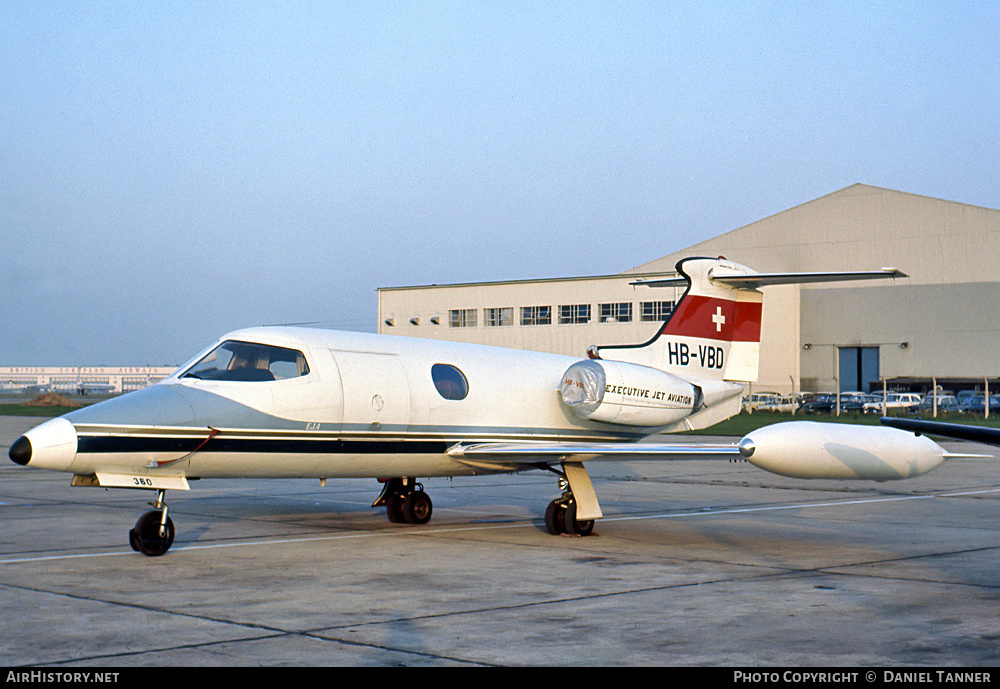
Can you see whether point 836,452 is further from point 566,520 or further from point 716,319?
point 716,319

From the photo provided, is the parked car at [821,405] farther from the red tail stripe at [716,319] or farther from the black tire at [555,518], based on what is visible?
the black tire at [555,518]

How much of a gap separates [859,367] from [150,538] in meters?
57.4

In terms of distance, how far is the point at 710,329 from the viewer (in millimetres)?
16125

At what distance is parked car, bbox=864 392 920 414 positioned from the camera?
56.5m

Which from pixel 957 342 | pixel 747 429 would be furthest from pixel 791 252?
pixel 747 429

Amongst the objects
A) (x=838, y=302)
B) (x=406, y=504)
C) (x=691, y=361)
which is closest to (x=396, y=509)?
(x=406, y=504)

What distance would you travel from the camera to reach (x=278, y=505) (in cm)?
1692

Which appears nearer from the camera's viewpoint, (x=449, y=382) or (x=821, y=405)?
(x=449, y=382)

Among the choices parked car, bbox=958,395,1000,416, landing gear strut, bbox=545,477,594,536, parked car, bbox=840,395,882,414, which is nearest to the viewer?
landing gear strut, bbox=545,477,594,536

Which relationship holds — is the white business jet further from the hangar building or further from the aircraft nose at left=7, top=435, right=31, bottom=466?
the hangar building

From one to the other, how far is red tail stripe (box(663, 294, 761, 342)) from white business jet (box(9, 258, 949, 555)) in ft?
0.08

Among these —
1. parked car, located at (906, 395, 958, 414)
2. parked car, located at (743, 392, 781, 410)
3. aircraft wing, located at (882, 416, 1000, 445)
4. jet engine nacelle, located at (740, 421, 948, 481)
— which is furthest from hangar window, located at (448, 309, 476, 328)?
aircraft wing, located at (882, 416, 1000, 445)

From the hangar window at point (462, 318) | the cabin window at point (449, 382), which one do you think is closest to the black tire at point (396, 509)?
the cabin window at point (449, 382)

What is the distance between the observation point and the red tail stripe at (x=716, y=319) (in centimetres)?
1597
